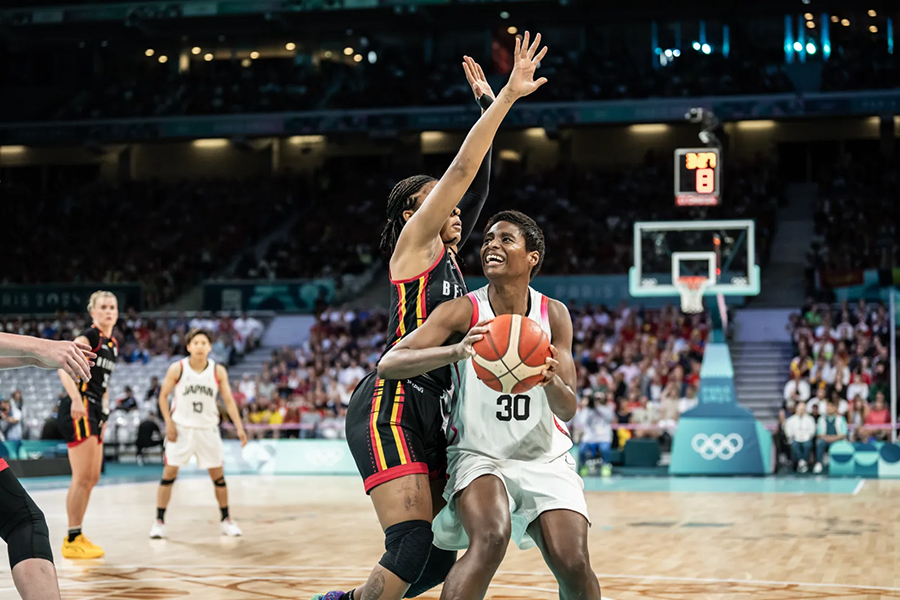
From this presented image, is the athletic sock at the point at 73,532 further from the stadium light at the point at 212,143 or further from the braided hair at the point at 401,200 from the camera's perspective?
the stadium light at the point at 212,143

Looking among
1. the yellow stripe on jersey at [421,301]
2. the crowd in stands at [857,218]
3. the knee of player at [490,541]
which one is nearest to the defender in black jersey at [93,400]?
the yellow stripe on jersey at [421,301]

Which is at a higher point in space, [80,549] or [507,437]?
[507,437]

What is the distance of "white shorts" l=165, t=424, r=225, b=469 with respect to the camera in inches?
421

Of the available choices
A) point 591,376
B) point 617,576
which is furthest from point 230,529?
point 591,376

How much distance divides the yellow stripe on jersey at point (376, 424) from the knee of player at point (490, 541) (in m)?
0.47

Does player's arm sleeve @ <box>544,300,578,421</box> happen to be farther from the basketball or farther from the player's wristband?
the player's wristband

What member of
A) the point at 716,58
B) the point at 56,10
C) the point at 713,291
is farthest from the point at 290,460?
the point at 56,10

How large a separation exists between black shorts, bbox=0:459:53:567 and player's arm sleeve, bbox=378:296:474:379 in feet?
4.85

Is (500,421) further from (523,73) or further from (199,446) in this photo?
(199,446)

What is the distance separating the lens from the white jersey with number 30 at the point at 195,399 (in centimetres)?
1085

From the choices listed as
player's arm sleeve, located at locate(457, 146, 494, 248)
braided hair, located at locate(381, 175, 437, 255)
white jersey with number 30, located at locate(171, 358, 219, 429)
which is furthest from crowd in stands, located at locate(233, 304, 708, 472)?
braided hair, located at locate(381, 175, 437, 255)

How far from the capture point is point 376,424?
4.68m

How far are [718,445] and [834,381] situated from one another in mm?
2969

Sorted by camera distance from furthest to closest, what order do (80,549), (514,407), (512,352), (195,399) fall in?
1. (195,399)
2. (80,549)
3. (514,407)
4. (512,352)
